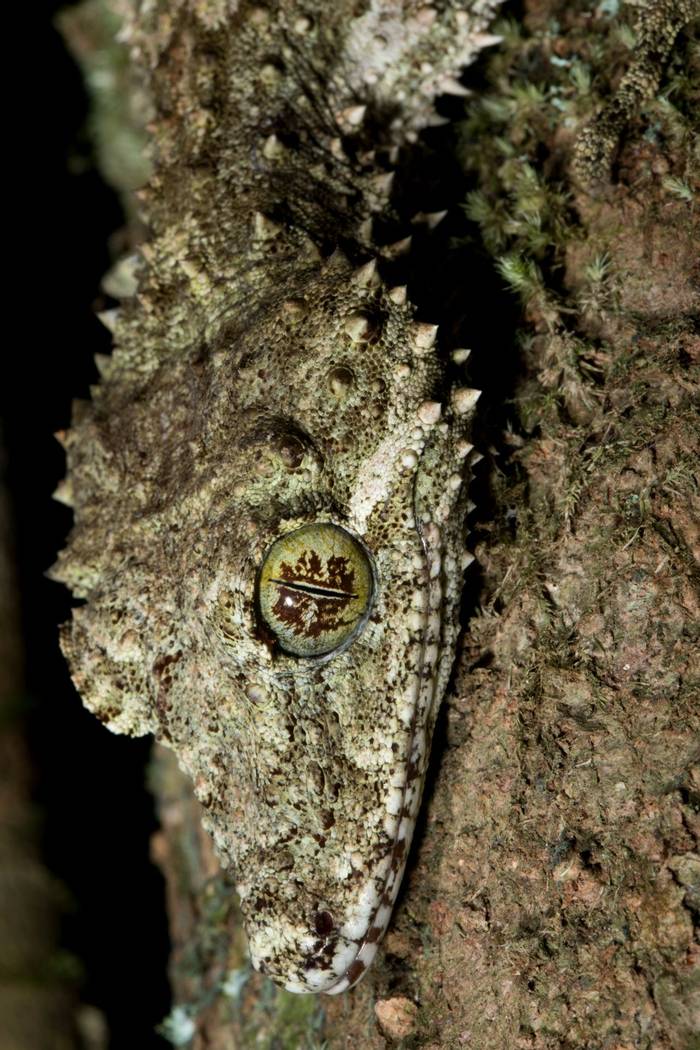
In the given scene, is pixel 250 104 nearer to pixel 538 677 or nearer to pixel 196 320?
pixel 196 320

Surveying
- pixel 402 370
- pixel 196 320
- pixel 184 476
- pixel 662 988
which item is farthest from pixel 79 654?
pixel 662 988

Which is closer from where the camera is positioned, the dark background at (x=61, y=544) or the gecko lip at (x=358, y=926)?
the gecko lip at (x=358, y=926)

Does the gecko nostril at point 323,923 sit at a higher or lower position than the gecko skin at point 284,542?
lower

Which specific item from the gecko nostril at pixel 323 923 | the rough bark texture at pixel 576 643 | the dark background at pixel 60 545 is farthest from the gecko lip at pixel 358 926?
the dark background at pixel 60 545

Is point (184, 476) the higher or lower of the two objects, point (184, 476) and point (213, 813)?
the higher

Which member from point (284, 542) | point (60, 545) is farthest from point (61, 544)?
point (284, 542)

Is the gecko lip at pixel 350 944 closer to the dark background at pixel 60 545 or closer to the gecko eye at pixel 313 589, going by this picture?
the gecko eye at pixel 313 589

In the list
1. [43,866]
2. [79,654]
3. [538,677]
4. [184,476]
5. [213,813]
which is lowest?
[43,866]
